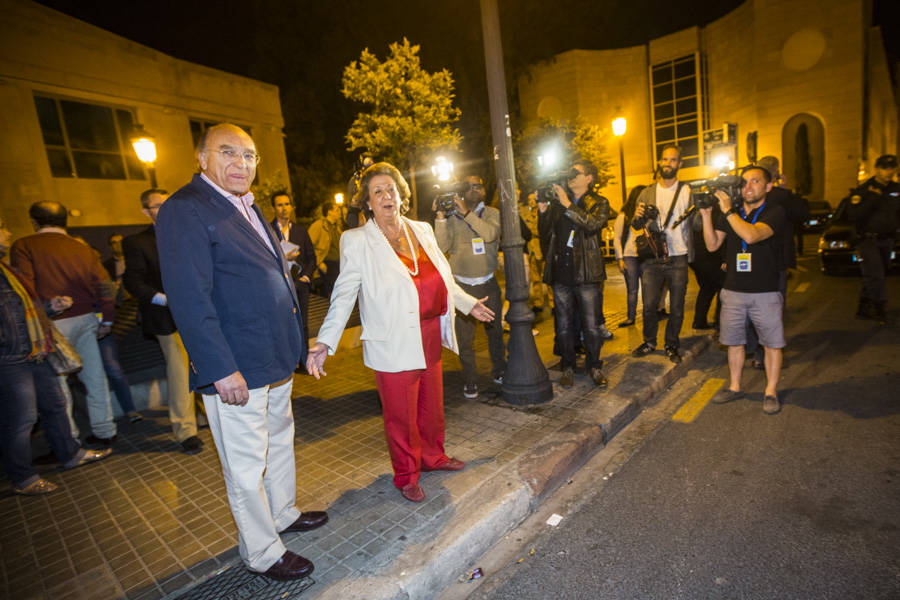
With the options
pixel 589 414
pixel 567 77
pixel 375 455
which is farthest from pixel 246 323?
pixel 567 77

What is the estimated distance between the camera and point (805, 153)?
26922 millimetres

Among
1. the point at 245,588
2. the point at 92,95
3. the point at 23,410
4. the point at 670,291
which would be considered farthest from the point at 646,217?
the point at 92,95

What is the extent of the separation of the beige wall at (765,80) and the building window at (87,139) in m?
26.0

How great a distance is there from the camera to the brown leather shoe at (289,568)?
2.44m

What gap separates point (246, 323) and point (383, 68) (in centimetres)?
2020

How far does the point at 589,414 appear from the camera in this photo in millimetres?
4172

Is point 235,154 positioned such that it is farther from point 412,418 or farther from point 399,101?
point 399,101

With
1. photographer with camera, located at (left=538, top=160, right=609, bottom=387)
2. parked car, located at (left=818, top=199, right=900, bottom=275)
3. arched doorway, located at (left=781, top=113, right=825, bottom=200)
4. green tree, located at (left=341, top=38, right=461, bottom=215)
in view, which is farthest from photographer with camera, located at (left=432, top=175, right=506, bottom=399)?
arched doorway, located at (left=781, top=113, right=825, bottom=200)

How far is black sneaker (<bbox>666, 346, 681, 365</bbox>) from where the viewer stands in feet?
17.6

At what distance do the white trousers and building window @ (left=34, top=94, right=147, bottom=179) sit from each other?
16101 millimetres

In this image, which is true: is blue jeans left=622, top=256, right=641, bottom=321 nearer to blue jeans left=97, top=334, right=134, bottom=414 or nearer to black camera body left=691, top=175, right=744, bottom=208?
black camera body left=691, top=175, right=744, bottom=208

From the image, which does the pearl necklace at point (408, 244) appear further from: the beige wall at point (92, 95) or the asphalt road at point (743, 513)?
the beige wall at point (92, 95)

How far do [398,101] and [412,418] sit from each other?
63.6 ft

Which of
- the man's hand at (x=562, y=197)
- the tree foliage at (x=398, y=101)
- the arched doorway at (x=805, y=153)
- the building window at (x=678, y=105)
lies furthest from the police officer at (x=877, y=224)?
the building window at (x=678, y=105)
